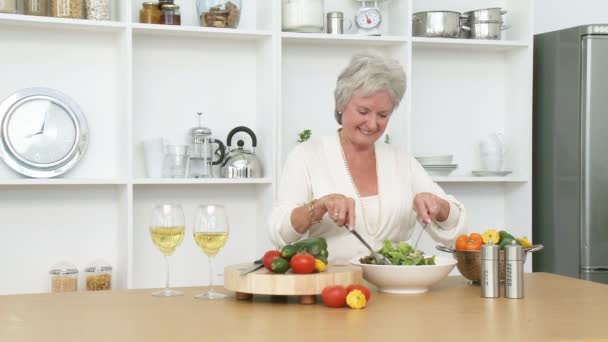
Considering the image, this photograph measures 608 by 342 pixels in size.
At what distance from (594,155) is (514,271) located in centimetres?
209

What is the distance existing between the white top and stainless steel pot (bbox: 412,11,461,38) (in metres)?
1.33

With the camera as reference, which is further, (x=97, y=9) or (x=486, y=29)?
(x=486, y=29)

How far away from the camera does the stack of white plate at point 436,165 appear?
4.30 m

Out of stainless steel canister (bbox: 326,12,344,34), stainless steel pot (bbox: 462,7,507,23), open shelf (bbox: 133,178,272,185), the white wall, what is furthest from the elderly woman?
the white wall

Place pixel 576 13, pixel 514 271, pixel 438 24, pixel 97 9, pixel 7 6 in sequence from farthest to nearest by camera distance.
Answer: pixel 576 13
pixel 438 24
pixel 97 9
pixel 7 6
pixel 514 271

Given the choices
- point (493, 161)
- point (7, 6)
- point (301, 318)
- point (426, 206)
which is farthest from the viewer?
point (493, 161)

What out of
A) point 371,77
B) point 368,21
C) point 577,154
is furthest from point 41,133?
point 577,154

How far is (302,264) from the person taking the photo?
2.12m

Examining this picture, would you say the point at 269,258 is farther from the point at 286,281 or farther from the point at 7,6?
the point at 7,6

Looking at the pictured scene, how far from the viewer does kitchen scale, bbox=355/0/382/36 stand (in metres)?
4.21

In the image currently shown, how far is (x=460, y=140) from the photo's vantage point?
4.64 meters

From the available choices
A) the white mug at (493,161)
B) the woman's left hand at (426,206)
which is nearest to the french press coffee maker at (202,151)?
the white mug at (493,161)

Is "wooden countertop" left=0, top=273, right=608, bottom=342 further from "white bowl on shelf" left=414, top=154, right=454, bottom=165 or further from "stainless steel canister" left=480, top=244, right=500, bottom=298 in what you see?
"white bowl on shelf" left=414, top=154, right=454, bottom=165

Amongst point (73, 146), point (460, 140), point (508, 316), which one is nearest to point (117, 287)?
point (73, 146)
